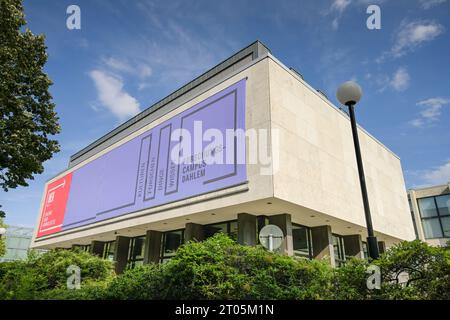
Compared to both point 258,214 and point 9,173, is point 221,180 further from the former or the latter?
point 9,173

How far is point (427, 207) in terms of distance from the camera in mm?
37719

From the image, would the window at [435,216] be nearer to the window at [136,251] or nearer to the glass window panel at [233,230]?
the glass window panel at [233,230]

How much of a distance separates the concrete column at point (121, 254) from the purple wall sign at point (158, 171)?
279 centimetres

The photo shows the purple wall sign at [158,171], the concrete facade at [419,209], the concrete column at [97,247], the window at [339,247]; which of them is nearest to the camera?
the purple wall sign at [158,171]

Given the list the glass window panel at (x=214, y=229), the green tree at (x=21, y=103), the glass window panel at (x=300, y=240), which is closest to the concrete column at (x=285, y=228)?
the glass window panel at (x=300, y=240)

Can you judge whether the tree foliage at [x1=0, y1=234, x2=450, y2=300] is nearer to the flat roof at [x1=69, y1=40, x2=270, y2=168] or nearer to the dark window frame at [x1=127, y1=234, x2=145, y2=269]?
the flat roof at [x1=69, y1=40, x2=270, y2=168]

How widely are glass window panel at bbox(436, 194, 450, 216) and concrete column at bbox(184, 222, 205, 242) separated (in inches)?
1200

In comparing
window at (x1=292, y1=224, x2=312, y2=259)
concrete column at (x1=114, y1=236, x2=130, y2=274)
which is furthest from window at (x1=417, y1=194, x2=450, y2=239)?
concrete column at (x1=114, y1=236, x2=130, y2=274)

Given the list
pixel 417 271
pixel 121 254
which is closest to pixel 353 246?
pixel 121 254

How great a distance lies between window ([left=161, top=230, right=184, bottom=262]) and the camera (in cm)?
2380

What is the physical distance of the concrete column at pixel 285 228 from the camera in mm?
17375

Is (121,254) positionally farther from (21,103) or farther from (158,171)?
(21,103)

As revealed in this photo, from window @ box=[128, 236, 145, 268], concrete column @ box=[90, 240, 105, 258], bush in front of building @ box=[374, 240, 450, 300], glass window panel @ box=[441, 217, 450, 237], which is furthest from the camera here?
glass window panel @ box=[441, 217, 450, 237]
